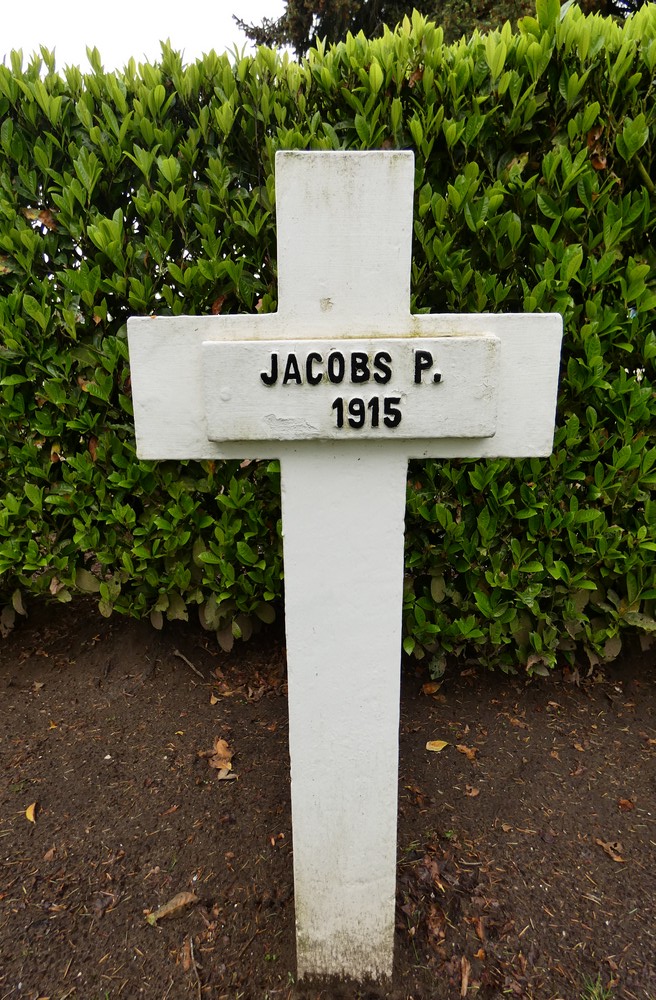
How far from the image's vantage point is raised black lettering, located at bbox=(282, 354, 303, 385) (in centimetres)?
131

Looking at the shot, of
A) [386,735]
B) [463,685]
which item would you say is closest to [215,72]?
[386,735]

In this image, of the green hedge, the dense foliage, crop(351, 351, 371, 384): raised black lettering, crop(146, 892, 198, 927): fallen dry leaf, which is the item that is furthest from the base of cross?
the dense foliage

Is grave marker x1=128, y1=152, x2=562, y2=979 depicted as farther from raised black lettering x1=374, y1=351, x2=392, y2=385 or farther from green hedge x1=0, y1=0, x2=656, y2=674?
green hedge x1=0, y1=0, x2=656, y2=674

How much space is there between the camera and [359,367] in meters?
1.31

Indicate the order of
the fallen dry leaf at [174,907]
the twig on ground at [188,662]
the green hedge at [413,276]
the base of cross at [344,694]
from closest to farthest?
1. the base of cross at [344,694]
2. the fallen dry leaf at [174,907]
3. the green hedge at [413,276]
4. the twig on ground at [188,662]

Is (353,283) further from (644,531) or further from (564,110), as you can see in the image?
(644,531)

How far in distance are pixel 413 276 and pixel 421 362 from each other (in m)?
1.32

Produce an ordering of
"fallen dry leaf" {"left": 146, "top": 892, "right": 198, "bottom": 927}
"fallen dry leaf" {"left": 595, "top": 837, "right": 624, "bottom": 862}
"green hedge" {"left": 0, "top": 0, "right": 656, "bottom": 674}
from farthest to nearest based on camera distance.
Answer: "green hedge" {"left": 0, "top": 0, "right": 656, "bottom": 674}, "fallen dry leaf" {"left": 595, "top": 837, "right": 624, "bottom": 862}, "fallen dry leaf" {"left": 146, "top": 892, "right": 198, "bottom": 927}

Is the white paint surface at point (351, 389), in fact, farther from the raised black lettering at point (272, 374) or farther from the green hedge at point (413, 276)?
the green hedge at point (413, 276)

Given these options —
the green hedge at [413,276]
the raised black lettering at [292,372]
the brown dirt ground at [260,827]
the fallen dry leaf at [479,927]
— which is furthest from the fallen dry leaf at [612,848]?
the raised black lettering at [292,372]

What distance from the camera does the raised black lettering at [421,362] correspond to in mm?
1304

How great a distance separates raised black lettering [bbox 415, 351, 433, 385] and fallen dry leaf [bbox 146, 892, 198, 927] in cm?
182

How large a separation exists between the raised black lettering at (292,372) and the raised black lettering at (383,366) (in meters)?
0.16

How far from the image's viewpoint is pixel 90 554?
3291mm
